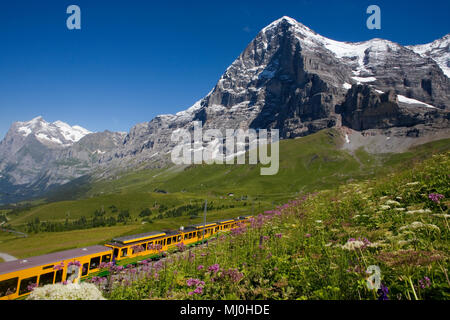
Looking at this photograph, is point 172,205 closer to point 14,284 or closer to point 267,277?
point 14,284

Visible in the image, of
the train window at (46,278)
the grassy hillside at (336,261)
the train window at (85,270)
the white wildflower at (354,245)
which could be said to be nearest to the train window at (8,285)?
the train window at (46,278)

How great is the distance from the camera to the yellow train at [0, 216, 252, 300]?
16.0m

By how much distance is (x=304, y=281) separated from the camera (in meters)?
5.27

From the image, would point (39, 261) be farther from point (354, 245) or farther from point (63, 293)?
point (354, 245)

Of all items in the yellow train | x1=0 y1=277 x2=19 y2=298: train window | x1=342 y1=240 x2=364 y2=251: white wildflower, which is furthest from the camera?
the yellow train

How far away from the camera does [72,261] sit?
13555 mm

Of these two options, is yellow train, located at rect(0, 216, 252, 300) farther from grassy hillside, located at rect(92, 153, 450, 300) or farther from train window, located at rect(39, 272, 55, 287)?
grassy hillside, located at rect(92, 153, 450, 300)

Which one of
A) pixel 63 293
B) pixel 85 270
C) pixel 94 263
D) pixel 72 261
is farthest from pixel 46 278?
pixel 63 293

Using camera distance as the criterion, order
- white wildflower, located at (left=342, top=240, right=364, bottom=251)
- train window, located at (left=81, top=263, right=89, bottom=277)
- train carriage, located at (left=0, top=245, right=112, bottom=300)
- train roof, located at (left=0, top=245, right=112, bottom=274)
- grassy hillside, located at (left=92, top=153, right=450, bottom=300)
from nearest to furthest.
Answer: grassy hillside, located at (left=92, top=153, right=450, bottom=300) → white wildflower, located at (left=342, top=240, right=364, bottom=251) → train carriage, located at (left=0, top=245, right=112, bottom=300) → train roof, located at (left=0, top=245, right=112, bottom=274) → train window, located at (left=81, top=263, right=89, bottom=277)

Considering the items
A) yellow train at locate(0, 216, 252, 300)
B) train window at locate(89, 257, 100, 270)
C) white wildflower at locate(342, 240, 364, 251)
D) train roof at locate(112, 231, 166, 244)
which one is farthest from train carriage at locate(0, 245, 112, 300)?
white wildflower at locate(342, 240, 364, 251)

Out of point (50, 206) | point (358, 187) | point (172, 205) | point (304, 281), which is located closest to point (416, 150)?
point (172, 205)
